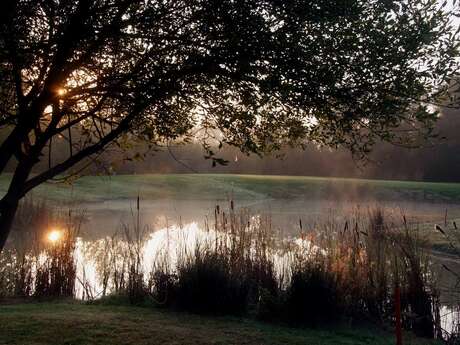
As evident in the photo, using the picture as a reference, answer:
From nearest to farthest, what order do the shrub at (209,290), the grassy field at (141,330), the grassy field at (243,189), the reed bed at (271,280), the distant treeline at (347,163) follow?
the grassy field at (141,330), the shrub at (209,290), the reed bed at (271,280), the grassy field at (243,189), the distant treeline at (347,163)

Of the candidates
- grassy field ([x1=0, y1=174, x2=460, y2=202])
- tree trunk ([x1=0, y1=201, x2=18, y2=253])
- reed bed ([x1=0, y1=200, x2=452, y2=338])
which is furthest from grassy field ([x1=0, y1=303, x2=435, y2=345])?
grassy field ([x1=0, y1=174, x2=460, y2=202])

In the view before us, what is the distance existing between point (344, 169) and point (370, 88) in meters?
57.8

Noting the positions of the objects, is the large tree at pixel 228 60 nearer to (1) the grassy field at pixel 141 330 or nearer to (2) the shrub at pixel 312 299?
(1) the grassy field at pixel 141 330

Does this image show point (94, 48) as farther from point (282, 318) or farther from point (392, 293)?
point (392, 293)

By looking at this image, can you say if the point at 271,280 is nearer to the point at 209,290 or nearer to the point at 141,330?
the point at 209,290

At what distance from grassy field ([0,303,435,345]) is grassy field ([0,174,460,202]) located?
25099 mm

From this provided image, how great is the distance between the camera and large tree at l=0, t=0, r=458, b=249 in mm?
4414

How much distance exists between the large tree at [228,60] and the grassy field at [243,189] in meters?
27.0

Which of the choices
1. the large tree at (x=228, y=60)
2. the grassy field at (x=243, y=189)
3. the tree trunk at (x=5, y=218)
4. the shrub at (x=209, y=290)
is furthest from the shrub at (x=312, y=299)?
the grassy field at (x=243, y=189)

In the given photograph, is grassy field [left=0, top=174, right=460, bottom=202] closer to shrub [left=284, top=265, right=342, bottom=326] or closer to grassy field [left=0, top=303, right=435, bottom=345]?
grassy field [left=0, top=303, right=435, bottom=345]

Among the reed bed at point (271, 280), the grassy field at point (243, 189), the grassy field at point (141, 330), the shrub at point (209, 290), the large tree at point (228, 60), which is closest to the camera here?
the large tree at point (228, 60)

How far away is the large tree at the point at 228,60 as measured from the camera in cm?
441

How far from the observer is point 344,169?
61.2m

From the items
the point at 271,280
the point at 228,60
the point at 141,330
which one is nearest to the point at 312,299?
the point at 271,280
